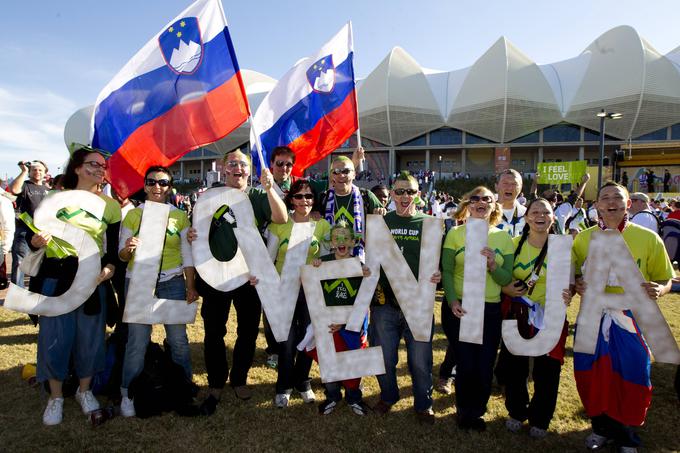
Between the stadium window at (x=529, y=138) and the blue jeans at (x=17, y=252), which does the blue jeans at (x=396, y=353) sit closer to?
the blue jeans at (x=17, y=252)

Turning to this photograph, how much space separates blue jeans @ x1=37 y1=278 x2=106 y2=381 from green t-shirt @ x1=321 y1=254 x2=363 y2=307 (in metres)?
1.95

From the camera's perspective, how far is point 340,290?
11.4ft

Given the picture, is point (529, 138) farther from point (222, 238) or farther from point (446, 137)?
point (222, 238)

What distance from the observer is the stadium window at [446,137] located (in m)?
47.8

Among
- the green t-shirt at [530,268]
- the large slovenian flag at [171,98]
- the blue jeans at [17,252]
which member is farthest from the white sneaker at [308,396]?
the blue jeans at [17,252]

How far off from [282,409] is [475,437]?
65.9 inches

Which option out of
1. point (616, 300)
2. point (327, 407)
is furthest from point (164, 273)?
point (616, 300)

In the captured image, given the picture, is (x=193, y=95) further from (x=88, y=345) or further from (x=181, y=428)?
(x=181, y=428)

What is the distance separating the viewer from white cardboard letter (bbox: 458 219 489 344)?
10.1 ft

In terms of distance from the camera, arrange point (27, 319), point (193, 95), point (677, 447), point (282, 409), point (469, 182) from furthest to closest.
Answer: point (469, 182), point (27, 319), point (193, 95), point (282, 409), point (677, 447)

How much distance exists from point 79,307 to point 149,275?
2.07 ft

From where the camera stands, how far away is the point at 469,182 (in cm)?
3959

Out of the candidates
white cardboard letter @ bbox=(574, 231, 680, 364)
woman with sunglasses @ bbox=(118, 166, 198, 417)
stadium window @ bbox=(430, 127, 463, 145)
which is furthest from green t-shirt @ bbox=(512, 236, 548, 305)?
stadium window @ bbox=(430, 127, 463, 145)

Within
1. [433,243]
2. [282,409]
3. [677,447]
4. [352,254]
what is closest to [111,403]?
[282,409]
